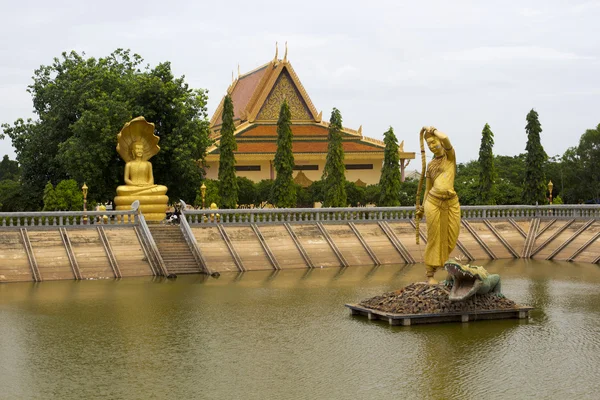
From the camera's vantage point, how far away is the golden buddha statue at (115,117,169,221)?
29531mm

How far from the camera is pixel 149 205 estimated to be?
97.3 feet

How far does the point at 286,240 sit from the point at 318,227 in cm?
166

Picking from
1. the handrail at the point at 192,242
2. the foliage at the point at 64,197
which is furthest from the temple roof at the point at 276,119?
the handrail at the point at 192,242

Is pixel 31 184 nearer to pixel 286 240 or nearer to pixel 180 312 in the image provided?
pixel 286 240

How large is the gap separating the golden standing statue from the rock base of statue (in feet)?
46.5

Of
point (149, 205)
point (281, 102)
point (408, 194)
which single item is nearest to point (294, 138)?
point (281, 102)

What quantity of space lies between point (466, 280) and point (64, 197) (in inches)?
864

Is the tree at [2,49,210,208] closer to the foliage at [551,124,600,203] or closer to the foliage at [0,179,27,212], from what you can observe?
the foliage at [0,179,27,212]

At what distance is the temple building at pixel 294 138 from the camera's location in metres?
60.8

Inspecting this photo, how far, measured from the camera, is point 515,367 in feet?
42.1

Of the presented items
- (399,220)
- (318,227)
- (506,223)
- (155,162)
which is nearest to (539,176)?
(506,223)

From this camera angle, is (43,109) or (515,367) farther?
(43,109)

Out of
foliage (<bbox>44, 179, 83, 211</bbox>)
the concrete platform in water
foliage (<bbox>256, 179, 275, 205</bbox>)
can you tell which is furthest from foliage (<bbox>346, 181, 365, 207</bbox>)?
the concrete platform in water

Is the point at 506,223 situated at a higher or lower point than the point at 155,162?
lower
